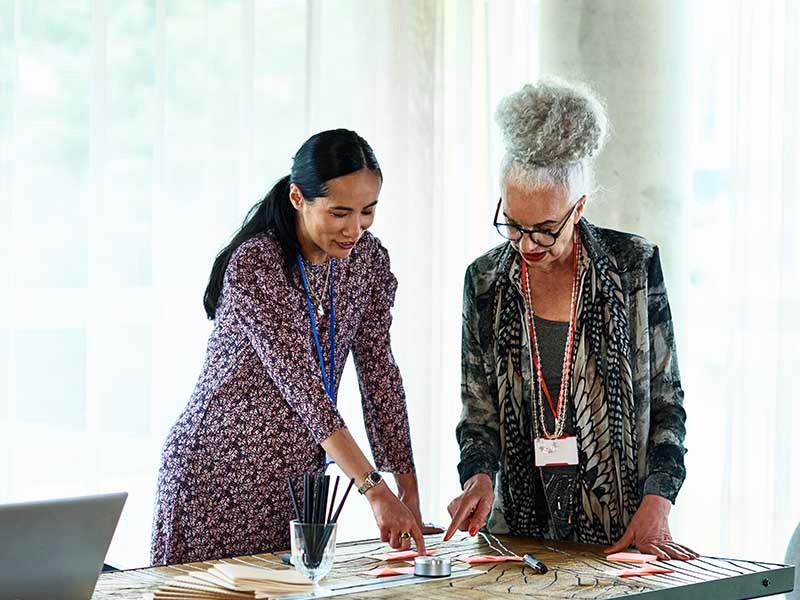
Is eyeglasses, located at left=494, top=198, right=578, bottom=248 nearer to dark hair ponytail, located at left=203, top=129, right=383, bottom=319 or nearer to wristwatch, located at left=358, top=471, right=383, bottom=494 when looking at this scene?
dark hair ponytail, located at left=203, top=129, right=383, bottom=319

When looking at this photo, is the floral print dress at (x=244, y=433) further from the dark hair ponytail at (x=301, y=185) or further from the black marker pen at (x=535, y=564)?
the black marker pen at (x=535, y=564)

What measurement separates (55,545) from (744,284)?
8.27 ft

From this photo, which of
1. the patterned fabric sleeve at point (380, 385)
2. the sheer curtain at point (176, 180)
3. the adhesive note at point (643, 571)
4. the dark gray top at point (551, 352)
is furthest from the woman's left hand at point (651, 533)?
the sheer curtain at point (176, 180)

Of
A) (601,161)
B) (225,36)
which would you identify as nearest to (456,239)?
(601,161)

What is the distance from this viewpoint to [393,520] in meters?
2.17

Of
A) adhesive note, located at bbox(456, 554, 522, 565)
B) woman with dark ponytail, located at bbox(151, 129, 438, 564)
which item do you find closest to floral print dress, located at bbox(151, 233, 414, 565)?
woman with dark ponytail, located at bbox(151, 129, 438, 564)

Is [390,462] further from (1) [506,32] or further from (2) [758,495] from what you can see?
(1) [506,32]

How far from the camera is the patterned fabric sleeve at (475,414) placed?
2.43 metres

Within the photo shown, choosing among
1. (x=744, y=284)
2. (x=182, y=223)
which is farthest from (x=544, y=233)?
(x=182, y=223)

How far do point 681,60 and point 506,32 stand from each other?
892 mm

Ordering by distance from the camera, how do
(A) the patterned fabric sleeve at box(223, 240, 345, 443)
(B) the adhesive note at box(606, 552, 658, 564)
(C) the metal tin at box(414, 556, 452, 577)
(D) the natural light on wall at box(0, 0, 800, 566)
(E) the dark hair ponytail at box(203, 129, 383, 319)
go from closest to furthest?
(C) the metal tin at box(414, 556, 452, 577), (B) the adhesive note at box(606, 552, 658, 564), (A) the patterned fabric sleeve at box(223, 240, 345, 443), (E) the dark hair ponytail at box(203, 129, 383, 319), (D) the natural light on wall at box(0, 0, 800, 566)

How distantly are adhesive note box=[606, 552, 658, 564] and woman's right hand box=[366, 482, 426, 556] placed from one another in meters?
0.36

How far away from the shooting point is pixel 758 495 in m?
3.57

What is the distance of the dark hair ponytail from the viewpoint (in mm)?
2367
